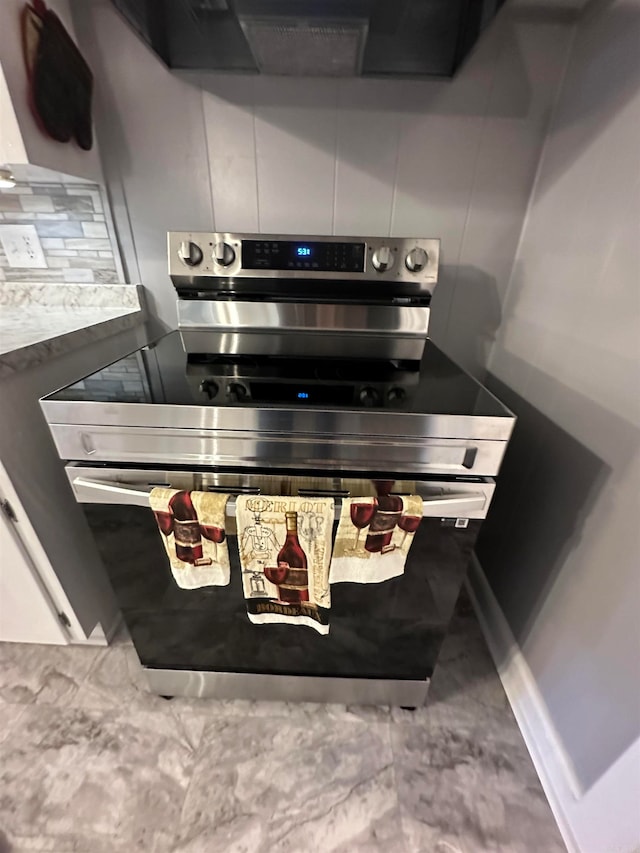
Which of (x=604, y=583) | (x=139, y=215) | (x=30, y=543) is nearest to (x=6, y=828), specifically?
(x=30, y=543)

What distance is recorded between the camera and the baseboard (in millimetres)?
857

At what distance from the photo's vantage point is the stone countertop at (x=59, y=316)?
0.89m

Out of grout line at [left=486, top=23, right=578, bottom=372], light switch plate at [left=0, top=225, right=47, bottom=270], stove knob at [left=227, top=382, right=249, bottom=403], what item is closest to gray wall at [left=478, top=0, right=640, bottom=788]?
grout line at [left=486, top=23, right=578, bottom=372]

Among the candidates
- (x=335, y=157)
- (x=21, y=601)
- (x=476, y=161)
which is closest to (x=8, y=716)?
(x=21, y=601)

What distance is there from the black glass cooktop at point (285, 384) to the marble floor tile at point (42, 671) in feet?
3.12

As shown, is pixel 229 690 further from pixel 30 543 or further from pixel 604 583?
pixel 604 583

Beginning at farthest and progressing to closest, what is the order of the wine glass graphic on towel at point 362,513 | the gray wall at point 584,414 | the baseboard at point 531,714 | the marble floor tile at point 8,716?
1. the marble floor tile at point 8,716
2. the baseboard at point 531,714
3. the gray wall at point 584,414
4. the wine glass graphic on towel at point 362,513

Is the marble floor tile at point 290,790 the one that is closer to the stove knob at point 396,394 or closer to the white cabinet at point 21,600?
the white cabinet at point 21,600

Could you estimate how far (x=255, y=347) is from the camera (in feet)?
3.38

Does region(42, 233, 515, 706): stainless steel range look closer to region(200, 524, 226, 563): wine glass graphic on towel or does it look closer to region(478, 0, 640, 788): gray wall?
region(200, 524, 226, 563): wine glass graphic on towel

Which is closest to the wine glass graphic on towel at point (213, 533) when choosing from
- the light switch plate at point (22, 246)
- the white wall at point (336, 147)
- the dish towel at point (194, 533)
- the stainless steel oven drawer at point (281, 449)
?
the dish towel at point (194, 533)

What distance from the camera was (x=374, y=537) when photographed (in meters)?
0.69

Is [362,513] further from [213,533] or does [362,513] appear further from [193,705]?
[193,705]

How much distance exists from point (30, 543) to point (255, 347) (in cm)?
73
